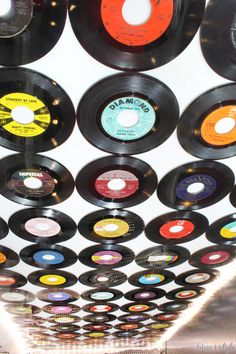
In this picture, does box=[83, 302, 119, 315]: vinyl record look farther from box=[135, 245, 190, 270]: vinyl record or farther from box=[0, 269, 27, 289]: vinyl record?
box=[135, 245, 190, 270]: vinyl record

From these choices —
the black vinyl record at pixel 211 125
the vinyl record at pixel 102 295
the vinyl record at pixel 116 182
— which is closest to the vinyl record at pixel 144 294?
the vinyl record at pixel 102 295

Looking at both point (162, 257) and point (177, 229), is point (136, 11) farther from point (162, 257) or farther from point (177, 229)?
point (162, 257)

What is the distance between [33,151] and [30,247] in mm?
1290

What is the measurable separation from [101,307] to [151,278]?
3.97ft

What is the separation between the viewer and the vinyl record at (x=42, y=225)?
93.6 inches

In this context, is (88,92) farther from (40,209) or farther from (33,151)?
(40,209)

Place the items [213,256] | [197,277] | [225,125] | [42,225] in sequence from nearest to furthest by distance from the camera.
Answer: [225,125] < [42,225] < [213,256] < [197,277]

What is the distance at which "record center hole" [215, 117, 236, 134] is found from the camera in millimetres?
1695

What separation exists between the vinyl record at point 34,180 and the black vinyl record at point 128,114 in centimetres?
35

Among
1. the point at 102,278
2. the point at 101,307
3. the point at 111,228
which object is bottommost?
the point at 101,307

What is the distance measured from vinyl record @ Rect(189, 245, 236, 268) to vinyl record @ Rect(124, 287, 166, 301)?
83 centimetres

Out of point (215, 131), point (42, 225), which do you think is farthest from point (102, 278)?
point (215, 131)

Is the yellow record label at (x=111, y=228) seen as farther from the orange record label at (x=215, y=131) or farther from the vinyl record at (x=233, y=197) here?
the orange record label at (x=215, y=131)

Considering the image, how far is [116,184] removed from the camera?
6.94 feet
